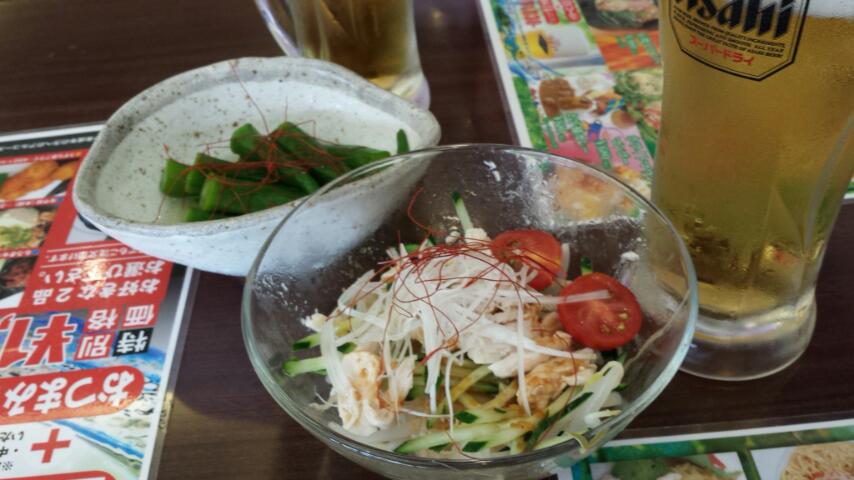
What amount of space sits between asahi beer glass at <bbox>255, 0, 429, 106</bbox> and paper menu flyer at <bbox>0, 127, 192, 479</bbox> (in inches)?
15.9

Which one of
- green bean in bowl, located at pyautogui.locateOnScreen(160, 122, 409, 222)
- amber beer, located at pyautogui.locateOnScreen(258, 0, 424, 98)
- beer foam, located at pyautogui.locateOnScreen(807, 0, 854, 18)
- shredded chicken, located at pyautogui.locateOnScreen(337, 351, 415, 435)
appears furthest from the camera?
amber beer, located at pyautogui.locateOnScreen(258, 0, 424, 98)

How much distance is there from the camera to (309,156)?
1030 millimetres

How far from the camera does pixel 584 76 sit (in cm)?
123

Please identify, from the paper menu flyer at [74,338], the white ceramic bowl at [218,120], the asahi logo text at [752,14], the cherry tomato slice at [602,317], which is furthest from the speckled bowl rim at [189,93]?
Answer: the asahi logo text at [752,14]

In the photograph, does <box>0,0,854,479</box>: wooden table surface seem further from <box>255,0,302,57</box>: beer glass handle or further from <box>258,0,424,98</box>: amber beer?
<box>255,0,302,57</box>: beer glass handle

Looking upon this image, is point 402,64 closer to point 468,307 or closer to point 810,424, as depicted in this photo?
point 468,307

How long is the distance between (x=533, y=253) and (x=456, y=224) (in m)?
0.12

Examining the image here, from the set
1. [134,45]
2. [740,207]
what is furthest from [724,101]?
[134,45]

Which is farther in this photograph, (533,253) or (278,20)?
(278,20)

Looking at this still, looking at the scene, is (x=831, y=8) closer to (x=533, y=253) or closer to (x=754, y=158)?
(x=754, y=158)

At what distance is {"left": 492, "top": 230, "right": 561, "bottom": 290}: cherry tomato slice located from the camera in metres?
0.81

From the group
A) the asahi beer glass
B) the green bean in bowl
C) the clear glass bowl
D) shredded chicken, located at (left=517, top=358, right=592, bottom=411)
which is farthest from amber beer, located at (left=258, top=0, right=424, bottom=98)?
shredded chicken, located at (left=517, top=358, right=592, bottom=411)

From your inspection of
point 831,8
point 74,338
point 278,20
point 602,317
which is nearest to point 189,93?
point 278,20

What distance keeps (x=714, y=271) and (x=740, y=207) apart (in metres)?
0.08
